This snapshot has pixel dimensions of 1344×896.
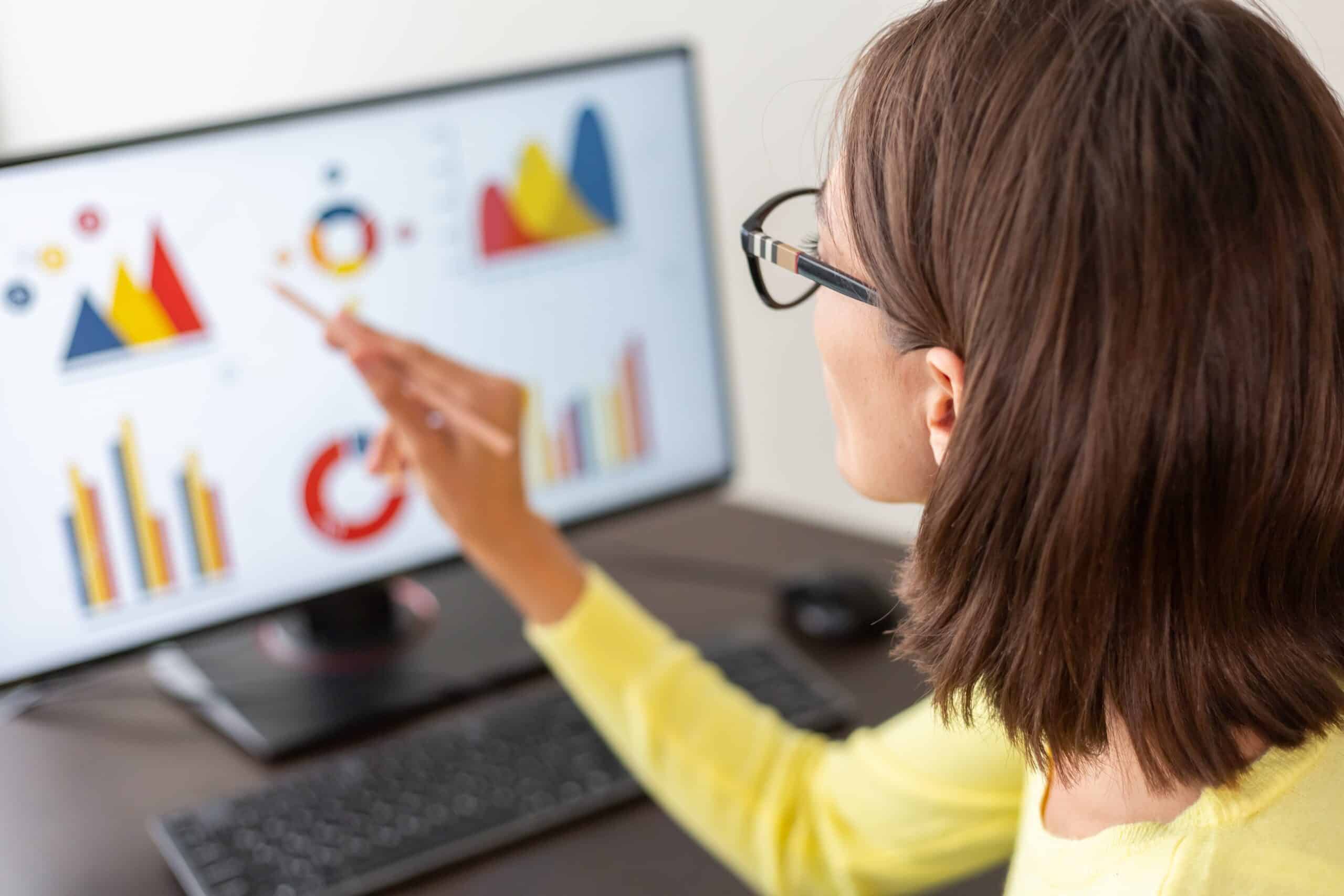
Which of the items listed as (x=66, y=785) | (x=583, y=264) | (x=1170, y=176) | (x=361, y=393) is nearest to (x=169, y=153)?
(x=361, y=393)

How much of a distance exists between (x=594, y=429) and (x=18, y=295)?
0.43 meters

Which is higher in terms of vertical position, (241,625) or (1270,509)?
(1270,509)

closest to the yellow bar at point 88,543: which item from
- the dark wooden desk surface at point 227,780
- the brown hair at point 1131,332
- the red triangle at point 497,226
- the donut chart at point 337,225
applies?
the dark wooden desk surface at point 227,780

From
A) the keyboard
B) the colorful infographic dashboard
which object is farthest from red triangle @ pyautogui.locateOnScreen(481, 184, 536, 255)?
the keyboard

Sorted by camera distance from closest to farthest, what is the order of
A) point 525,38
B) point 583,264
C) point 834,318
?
point 834,318, point 583,264, point 525,38

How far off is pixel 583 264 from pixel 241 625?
1.21 feet

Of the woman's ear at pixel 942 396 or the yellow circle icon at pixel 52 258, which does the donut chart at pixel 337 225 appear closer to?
the yellow circle icon at pixel 52 258

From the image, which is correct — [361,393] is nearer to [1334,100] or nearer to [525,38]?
[525,38]

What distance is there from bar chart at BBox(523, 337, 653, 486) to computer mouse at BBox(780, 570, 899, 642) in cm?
18

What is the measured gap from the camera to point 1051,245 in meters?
0.50

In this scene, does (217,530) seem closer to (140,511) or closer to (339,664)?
(140,511)

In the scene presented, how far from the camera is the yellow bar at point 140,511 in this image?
36.7 inches

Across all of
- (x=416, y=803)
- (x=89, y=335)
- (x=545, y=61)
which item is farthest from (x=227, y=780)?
(x=545, y=61)

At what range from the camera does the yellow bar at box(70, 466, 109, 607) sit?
0.92 meters
